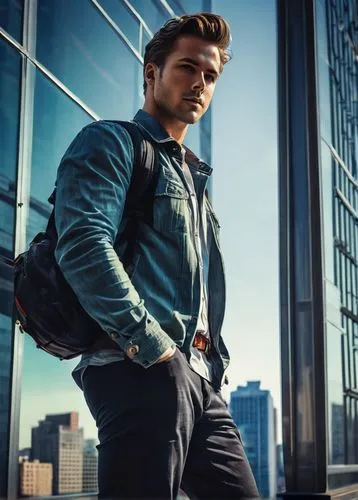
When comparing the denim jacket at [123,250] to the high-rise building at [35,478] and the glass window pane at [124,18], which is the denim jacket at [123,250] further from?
the glass window pane at [124,18]

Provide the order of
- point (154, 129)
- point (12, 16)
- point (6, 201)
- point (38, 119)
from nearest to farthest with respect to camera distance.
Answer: point (154, 129) → point (6, 201) → point (12, 16) → point (38, 119)

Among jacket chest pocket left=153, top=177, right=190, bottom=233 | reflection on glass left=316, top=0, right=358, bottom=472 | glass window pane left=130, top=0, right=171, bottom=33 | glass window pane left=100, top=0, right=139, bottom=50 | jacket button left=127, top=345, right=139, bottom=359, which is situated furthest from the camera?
reflection on glass left=316, top=0, right=358, bottom=472

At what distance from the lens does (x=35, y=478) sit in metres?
2.42

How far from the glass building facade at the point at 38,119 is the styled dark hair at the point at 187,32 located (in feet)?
1.76

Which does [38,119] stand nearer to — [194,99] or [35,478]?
[194,99]

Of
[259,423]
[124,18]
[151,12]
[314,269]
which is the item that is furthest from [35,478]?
[314,269]

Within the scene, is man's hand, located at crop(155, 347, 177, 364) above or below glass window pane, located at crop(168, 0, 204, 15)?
below

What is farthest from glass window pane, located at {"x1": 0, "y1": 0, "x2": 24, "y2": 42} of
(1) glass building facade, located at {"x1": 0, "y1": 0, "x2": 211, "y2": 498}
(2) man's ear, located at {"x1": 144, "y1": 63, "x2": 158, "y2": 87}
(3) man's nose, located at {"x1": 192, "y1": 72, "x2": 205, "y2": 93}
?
(3) man's nose, located at {"x1": 192, "y1": 72, "x2": 205, "y2": 93}

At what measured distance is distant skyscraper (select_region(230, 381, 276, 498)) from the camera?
3906mm

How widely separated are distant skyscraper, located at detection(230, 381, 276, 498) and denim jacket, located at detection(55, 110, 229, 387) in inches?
87.6

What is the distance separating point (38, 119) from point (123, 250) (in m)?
1.02

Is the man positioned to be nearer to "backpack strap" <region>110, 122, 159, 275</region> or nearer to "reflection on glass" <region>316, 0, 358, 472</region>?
"backpack strap" <region>110, 122, 159, 275</region>

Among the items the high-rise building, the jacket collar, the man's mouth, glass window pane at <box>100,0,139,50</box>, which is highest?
glass window pane at <box>100,0,139,50</box>

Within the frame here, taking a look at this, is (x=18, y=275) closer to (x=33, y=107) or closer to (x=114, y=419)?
(x=114, y=419)
